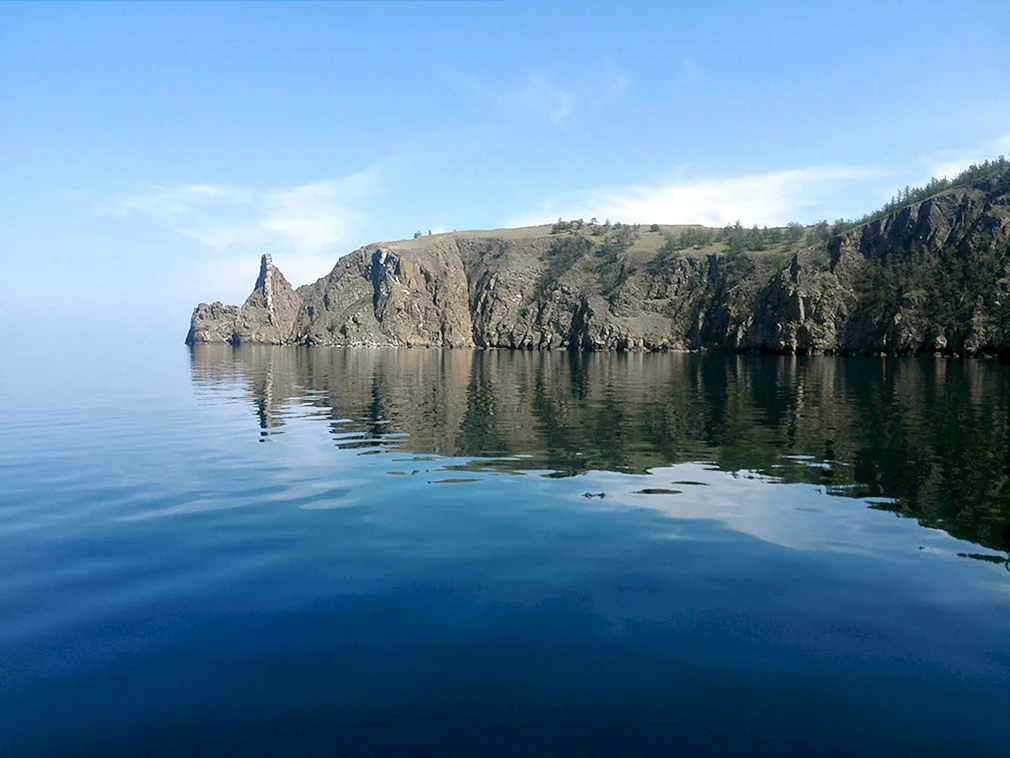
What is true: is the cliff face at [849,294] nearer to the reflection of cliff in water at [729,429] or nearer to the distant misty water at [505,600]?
the reflection of cliff in water at [729,429]

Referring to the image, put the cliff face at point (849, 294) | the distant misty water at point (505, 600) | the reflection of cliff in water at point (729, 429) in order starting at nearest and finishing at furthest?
the distant misty water at point (505, 600) → the reflection of cliff in water at point (729, 429) → the cliff face at point (849, 294)

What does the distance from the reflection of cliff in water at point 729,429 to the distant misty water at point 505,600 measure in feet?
0.85

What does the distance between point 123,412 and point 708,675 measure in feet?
123

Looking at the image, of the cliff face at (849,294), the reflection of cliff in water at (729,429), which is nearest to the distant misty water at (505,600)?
the reflection of cliff in water at (729,429)

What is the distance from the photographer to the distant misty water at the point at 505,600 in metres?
7.24

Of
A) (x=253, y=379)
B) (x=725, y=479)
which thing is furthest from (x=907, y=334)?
(x=725, y=479)

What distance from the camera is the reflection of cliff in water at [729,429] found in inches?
779

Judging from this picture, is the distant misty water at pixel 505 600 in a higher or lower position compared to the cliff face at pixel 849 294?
lower

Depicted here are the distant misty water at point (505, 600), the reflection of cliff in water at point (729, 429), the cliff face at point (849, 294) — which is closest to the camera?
the distant misty water at point (505, 600)

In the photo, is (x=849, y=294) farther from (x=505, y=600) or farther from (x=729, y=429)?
(x=505, y=600)

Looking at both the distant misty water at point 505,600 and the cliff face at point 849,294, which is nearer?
the distant misty water at point 505,600

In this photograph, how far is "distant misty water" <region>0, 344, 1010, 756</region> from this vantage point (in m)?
7.24

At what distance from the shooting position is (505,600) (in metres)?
10.6

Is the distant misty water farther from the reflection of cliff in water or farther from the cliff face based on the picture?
the cliff face
